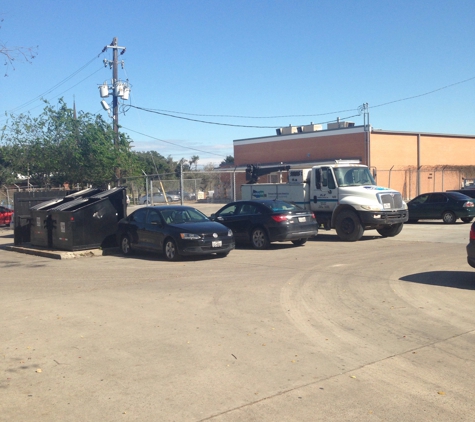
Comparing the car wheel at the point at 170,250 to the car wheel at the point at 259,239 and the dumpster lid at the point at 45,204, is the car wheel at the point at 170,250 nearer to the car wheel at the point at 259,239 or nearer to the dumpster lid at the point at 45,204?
the car wheel at the point at 259,239

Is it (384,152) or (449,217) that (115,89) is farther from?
(384,152)

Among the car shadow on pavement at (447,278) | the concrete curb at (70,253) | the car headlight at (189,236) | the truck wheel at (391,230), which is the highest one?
the car headlight at (189,236)

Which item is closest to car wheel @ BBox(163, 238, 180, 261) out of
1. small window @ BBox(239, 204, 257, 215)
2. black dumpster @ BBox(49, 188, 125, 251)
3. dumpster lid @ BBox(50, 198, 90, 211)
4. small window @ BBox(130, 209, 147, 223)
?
small window @ BBox(130, 209, 147, 223)

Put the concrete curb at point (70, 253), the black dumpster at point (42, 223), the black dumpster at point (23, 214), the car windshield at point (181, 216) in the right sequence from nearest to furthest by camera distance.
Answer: the car windshield at point (181, 216) < the concrete curb at point (70, 253) < the black dumpster at point (42, 223) < the black dumpster at point (23, 214)

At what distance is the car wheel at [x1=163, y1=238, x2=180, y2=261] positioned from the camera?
14836 mm

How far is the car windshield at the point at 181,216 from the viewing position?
15625 millimetres

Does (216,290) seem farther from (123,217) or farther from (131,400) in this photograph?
(123,217)

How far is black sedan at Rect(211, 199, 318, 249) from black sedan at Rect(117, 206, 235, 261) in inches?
71.2

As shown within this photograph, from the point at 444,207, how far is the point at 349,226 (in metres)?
8.43

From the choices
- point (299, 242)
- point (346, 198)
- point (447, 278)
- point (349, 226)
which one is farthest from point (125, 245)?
point (447, 278)

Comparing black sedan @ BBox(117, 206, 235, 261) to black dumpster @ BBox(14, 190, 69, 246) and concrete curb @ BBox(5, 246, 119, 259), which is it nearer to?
concrete curb @ BBox(5, 246, 119, 259)

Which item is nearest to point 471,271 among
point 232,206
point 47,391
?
point 232,206

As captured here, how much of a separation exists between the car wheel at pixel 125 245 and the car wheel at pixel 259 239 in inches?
144

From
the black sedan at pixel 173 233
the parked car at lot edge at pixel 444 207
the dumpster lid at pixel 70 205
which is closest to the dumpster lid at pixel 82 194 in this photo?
the dumpster lid at pixel 70 205
